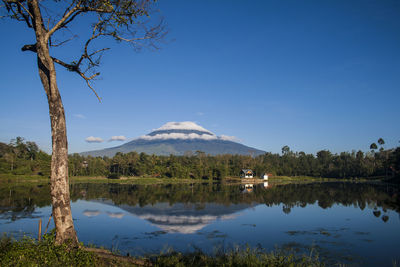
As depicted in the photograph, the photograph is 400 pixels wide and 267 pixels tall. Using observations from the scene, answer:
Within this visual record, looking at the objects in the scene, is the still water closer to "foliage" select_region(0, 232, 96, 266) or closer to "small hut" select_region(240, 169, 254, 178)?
"foliage" select_region(0, 232, 96, 266)

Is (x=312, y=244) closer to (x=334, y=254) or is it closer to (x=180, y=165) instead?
(x=334, y=254)

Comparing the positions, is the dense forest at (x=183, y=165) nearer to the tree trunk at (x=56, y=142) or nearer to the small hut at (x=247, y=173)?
the small hut at (x=247, y=173)

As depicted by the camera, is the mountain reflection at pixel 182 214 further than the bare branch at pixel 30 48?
Yes

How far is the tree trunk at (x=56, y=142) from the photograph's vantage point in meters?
7.82

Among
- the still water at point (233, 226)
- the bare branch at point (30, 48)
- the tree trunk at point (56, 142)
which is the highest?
the bare branch at point (30, 48)

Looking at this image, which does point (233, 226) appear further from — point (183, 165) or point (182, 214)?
point (183, 165)

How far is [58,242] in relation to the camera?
7.72 meters

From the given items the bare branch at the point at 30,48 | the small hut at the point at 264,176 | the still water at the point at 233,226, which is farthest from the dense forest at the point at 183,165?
the bare branch at the point at 30,48

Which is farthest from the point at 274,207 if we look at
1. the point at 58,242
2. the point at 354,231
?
the point at 58,242

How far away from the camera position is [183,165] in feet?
299

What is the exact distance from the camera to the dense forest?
71125 mm

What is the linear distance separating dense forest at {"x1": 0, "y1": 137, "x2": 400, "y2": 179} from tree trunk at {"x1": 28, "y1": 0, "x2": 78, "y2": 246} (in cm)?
6836

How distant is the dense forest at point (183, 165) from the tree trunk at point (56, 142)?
224ft

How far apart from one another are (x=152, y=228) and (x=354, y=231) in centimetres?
1373
